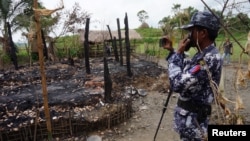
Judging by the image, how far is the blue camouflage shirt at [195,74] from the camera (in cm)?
226

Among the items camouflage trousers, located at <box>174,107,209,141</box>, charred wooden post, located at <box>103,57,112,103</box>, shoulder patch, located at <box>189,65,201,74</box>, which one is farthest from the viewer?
charred wooden post, located at <box>103,57,112,103</box>

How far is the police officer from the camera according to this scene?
2266 millimetres

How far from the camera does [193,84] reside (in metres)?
2.30

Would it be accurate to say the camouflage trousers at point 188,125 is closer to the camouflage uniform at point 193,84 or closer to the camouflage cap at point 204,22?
the camouflage uniform at point 193,84

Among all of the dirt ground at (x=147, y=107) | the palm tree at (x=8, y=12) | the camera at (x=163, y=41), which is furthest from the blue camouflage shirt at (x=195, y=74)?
the palm tree at (x=8, y=12)

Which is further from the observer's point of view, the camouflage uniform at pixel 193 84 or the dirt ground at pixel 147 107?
the dirt ground at pixel 147 107

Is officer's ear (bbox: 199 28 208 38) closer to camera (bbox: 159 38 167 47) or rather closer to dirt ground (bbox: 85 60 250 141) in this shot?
camera (bbox: 159 38 167 47)

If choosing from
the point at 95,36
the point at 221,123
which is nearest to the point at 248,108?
the point at 221,123

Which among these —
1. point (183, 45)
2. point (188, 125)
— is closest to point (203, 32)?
point (183, 45)

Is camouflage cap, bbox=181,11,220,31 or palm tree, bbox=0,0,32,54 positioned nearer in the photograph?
camouflage cap, bbox=181,11,220,31

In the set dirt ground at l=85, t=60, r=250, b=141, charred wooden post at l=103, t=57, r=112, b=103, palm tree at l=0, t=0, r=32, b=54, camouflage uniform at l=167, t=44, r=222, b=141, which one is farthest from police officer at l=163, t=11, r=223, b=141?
palm tree at l=0, t=0, r=32, b=54

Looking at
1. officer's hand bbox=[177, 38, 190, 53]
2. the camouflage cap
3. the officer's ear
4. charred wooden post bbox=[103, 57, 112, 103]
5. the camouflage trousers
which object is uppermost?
the camouflage cap

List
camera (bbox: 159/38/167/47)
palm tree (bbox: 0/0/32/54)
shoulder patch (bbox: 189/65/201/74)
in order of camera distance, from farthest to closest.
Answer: palm tree (bbox: 0/0/32/54) → camera (bbox: 159/38/167/47) → shoulder patch (bbox: 189/65/201/74)

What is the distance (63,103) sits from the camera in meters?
7.72
